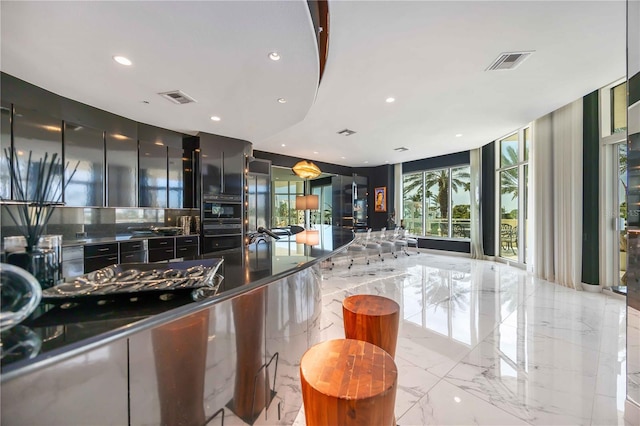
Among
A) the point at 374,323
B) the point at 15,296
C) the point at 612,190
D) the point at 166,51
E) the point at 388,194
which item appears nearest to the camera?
the point at 15,296

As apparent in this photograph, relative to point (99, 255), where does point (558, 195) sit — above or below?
above

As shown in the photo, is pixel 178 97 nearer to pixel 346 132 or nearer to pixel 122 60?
pixel 122 60

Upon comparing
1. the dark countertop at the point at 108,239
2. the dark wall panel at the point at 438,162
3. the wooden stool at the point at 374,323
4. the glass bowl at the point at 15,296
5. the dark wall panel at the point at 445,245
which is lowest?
the dark wall panel at the point at 445,245

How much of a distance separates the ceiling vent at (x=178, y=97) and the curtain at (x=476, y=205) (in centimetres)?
719

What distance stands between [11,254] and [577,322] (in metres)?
4.78

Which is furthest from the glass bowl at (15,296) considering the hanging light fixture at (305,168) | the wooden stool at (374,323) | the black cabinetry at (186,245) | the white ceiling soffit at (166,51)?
the black cabinetry at (186,245)

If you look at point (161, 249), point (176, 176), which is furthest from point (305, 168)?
point (161, 249)

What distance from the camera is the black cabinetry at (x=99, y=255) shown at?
337 cm

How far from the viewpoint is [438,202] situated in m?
8.43

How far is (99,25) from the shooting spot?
192 cm

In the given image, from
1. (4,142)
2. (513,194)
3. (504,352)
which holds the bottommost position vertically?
(504,352)

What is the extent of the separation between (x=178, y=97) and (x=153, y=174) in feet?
6.11

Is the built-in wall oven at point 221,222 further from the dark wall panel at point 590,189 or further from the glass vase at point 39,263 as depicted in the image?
the dark wall panel at point 590,189

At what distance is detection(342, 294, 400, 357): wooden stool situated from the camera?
153cm
